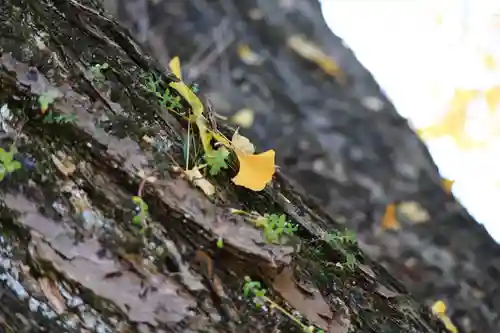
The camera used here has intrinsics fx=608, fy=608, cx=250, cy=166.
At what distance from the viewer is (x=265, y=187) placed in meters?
0.99

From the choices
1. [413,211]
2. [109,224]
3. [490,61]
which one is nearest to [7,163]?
[109,224]

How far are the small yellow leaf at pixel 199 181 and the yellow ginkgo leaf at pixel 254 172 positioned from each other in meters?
0.08

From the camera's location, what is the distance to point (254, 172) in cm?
96

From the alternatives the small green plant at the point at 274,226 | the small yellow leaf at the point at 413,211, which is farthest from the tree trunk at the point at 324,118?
the small green plant at the point at 274,226

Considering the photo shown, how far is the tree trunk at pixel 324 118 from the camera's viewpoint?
1.24m

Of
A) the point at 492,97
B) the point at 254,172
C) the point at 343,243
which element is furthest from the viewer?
the point at 492,97

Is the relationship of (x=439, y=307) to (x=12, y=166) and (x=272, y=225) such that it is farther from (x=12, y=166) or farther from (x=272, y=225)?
(x=12, y=166)

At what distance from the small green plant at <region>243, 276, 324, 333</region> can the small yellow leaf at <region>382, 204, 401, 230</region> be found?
1.61 feet

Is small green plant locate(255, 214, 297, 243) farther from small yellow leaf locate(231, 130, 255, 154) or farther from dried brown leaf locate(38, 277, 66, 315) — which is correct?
dried brown leaf locate(38, 277, 66, 315)

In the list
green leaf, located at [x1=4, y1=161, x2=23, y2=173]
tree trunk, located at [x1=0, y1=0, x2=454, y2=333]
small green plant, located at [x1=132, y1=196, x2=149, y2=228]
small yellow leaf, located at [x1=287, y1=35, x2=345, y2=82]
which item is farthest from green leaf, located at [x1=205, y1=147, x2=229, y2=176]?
small yellow leaf, located at [x1=287, y1=35, x2=345, y2=82]

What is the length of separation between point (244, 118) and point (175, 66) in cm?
17

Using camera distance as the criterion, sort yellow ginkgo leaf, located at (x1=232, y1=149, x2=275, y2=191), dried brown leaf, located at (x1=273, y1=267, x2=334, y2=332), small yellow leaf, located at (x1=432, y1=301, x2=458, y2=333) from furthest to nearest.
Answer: small yellow leaf, located at (x1=432, y1=301, x2=458, y2=333), yellow ginkgo leaf, located at (x1=232, y1=149, x2=275, y2=191), dried brown leaf, located at (x1=273, y1=267, x2=334, y2=332)

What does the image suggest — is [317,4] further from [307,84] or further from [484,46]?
[484,46]

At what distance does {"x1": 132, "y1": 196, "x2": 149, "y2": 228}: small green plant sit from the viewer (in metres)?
0.77
